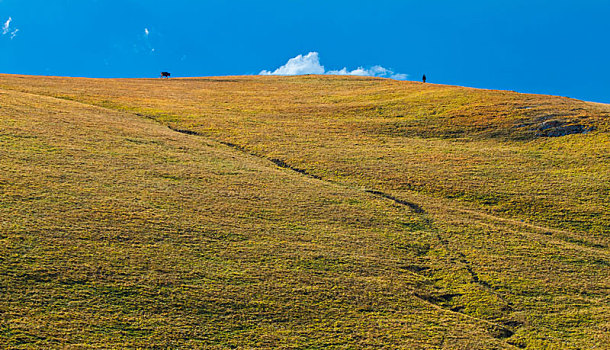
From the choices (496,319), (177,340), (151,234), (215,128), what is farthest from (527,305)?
(215,128)

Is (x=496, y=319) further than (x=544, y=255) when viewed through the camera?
No

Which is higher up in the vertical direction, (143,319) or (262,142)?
(262,142)

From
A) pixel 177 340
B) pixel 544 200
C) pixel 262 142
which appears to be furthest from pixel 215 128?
pixel 177 340

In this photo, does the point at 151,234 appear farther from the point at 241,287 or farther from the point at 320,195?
the point at 320,195

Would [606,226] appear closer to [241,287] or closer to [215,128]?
[241,287]

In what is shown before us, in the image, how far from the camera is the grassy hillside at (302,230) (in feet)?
60.0

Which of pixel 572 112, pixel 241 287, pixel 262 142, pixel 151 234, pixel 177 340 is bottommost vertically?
pixel 177 340

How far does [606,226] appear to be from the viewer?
28.6 m

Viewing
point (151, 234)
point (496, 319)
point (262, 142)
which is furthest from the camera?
point (262, 142)

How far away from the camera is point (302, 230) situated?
2542 cm

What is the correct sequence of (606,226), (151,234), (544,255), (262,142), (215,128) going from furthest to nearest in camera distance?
(215,128) < (262,142) < (606,226) < (544,255) < (151,234)

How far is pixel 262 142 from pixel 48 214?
19.9m

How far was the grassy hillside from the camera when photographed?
60.0 ft

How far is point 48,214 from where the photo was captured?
2373cm
